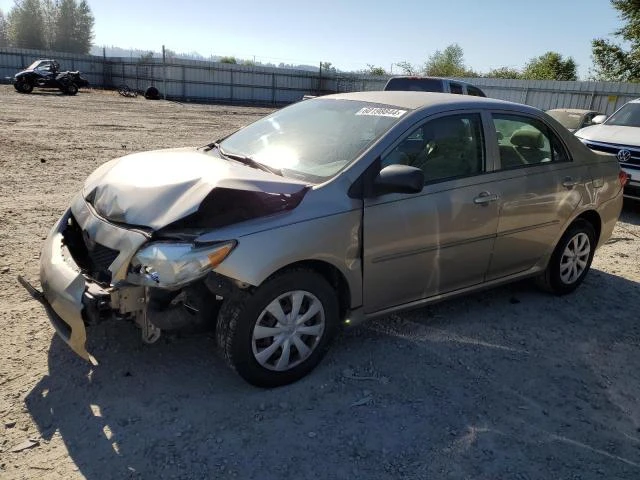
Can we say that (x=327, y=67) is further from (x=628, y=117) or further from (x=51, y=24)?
(x=51, y=24)

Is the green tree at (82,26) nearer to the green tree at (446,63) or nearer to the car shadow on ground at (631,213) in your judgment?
the green tree at (446,63)

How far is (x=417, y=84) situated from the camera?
11781 millimetres

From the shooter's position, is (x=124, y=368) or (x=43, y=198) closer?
(x=124, y=368)

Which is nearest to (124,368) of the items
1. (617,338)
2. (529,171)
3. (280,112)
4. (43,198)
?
(280,112)

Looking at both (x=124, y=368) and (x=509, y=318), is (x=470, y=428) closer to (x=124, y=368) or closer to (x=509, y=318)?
(x=509, y=318)

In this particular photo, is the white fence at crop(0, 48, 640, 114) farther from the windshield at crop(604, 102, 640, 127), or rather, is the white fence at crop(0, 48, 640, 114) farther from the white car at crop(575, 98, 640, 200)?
the white car at crop(575, 98, 640, 200)

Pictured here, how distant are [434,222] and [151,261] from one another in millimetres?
1881

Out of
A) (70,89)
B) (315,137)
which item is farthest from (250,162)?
(70,89)

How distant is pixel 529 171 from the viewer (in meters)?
4.24

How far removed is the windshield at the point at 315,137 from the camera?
344cm

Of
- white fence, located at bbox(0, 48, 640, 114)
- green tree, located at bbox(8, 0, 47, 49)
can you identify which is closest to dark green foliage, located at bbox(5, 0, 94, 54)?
green tree, located at bbox(8, 0, 47, 49)

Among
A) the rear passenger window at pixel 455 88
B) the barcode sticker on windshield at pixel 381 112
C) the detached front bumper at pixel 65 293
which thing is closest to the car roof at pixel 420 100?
the barcode sticker on windshield at pixel 381 112

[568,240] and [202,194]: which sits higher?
[202,194]

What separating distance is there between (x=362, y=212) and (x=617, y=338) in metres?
2.50
